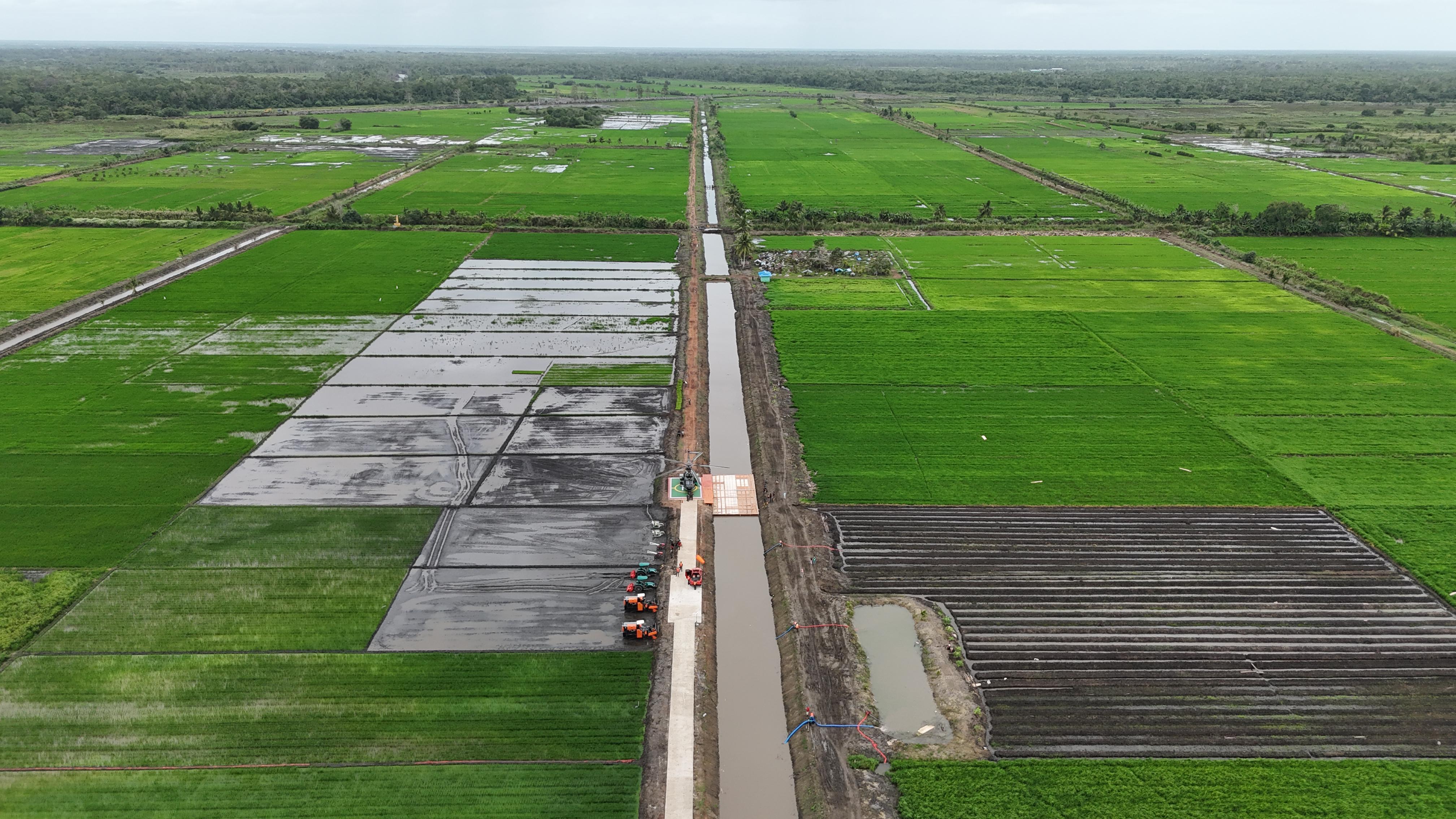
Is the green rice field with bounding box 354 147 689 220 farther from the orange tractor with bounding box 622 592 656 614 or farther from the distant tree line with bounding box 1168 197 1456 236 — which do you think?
the orange tractor with bounding box 622 592 656 614

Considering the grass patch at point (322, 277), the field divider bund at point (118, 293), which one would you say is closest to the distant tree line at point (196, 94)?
the field divider bund at point (118, 293)

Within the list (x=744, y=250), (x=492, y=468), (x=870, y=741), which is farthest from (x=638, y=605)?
(x=744, y=250)

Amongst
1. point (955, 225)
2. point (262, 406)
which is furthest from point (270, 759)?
point (955, 225)

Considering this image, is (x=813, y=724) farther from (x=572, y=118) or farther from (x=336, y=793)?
(x=572, y=118)

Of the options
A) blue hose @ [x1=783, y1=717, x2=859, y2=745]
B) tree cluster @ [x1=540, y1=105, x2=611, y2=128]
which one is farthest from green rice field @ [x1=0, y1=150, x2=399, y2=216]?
blue hose @ [x1=783, y1=717, x2=859, y2=745]

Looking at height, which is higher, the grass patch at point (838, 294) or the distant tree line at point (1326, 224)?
the distant tree line at point (1326, 224)

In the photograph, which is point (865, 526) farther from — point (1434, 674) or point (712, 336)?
point (712, 336)

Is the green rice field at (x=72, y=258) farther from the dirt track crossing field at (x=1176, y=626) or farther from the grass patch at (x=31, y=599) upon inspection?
the dirt track crossing field at (x=1176, y=626)
